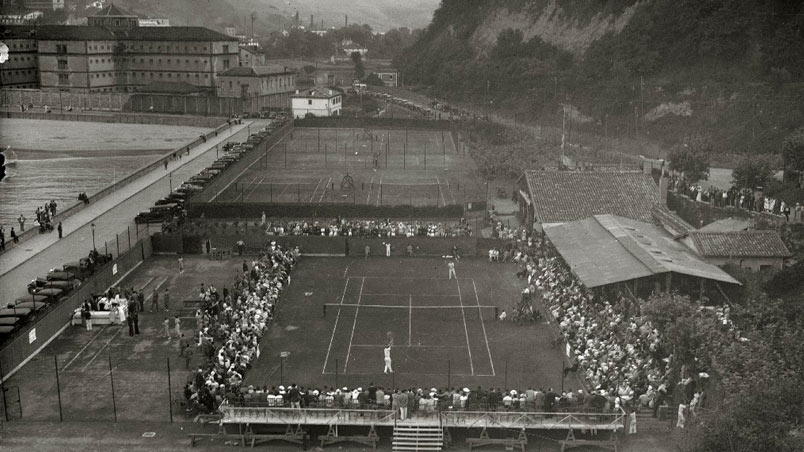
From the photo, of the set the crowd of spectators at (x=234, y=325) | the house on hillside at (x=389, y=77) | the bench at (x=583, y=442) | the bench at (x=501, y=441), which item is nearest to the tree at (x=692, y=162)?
the crowd of spectators at (x=234, y=325)

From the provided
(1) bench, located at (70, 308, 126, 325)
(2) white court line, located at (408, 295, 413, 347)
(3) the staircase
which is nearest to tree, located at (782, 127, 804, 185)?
(2) white court line, located at (408, 295, 413, 347)

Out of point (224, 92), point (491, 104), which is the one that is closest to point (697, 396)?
point (491, 104)

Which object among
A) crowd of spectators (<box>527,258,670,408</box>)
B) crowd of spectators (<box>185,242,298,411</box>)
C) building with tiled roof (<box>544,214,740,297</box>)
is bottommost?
crowd of spectators (<box>185,242,298,411</box>)

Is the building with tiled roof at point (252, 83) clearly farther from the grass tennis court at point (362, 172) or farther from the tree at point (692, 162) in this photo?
the tree at point (692, 162)

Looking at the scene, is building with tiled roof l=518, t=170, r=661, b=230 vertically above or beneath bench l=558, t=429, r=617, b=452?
above

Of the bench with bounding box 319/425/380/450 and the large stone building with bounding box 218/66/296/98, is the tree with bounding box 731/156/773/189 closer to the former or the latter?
the bench with bounding box 319/425/380/450

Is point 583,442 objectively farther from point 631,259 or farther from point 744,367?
point 631,259

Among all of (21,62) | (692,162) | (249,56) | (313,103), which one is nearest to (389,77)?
(249,56)
